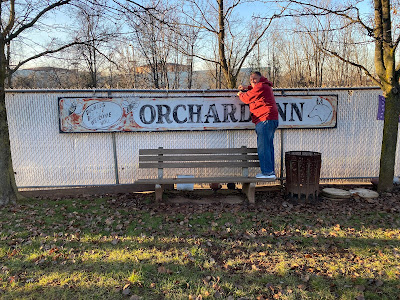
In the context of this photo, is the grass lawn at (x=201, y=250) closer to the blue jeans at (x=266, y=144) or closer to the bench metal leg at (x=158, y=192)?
the bench metal leg at (x=158, y=192)

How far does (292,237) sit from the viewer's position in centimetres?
404

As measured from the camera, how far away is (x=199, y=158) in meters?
5.78

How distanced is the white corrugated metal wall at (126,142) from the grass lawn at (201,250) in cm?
87

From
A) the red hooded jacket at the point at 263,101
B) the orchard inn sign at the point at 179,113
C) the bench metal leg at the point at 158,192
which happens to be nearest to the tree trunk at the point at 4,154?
the orchard inn sign at the point at 179,113

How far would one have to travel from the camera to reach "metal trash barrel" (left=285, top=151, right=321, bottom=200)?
208 inches

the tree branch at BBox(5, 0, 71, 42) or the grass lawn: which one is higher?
the tree branch at BBox(5, 0, 71, 42)

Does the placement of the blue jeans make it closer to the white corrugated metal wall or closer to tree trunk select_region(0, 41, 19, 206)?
the white corrugated metal wall

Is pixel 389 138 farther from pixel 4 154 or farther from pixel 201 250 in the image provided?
pixel 4 154

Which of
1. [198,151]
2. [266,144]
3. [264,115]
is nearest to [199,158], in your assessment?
[198,151]

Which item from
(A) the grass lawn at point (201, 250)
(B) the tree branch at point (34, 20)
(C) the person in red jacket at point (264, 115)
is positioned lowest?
(A) the grass lawn at point (201, 250)

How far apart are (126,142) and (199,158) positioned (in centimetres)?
166

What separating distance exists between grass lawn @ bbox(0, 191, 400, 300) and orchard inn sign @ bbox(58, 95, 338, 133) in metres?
1.71

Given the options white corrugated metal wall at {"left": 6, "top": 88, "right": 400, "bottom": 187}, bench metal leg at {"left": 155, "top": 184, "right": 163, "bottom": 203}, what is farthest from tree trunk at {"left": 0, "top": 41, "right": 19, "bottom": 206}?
bench metal leg at {"left": 155, "top": 184, "right": 163, "bottom": 203}

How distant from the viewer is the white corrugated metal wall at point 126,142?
19.4 feet
